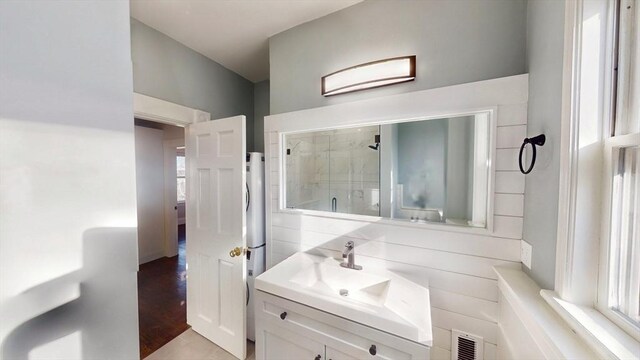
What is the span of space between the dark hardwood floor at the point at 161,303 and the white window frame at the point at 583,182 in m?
2.65

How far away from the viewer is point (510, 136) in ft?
3.85

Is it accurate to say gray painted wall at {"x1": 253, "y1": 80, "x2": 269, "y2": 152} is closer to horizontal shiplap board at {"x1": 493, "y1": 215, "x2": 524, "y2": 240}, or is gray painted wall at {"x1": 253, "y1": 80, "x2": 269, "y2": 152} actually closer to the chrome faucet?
the chrome faucet

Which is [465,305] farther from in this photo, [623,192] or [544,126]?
[544,126]

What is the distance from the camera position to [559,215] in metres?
0.84

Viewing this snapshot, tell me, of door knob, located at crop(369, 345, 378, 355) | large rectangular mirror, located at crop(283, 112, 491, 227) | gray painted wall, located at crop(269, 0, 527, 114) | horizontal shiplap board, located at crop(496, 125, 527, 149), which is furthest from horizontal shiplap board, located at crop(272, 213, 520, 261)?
gray painted wall, located at crop(269, 0, 527, 114)

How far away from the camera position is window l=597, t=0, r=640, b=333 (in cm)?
69

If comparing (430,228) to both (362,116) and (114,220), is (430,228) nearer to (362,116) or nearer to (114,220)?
(362,116)

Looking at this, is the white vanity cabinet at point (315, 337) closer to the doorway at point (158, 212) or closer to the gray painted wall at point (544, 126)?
the gray painted wall at point (544, 126)

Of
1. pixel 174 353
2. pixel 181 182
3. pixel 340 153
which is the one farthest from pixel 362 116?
pixel 181 182

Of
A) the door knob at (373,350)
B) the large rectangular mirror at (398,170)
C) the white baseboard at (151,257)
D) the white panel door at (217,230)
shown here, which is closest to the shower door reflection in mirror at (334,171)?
the large rectangular mirror at (398,170)

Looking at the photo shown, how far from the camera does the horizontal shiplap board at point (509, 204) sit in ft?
3.79

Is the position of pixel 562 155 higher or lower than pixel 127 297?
higher

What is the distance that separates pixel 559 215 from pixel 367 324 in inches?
33.8

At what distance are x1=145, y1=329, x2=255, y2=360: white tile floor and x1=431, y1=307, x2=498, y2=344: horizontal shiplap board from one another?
1425 millimetres
